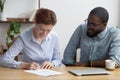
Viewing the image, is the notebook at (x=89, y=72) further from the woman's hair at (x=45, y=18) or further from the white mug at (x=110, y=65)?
the woman's hair at (x=45, y=18)

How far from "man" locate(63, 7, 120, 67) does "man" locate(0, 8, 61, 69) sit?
0.22m

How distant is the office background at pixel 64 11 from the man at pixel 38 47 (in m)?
1.51

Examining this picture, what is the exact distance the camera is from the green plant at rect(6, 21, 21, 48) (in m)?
3.88

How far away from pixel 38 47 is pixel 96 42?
1.94 ft

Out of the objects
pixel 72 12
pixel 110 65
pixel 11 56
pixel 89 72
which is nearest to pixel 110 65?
pixel 110 65

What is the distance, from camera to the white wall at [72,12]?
4133mm

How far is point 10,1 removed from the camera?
4.05 metres

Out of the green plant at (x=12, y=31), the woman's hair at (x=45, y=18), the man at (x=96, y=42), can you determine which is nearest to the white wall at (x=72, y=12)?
the green plant at (x=12, y=31)

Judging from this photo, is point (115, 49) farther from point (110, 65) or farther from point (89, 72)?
point (89, 72)

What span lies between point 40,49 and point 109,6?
203 centimetres

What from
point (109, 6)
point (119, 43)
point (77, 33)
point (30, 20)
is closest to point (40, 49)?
point (77, 33)

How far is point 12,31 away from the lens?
3.93 m

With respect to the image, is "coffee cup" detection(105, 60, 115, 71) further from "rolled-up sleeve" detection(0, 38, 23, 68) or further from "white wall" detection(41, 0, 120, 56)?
"white wall" detection(41, 0, 120, 56)

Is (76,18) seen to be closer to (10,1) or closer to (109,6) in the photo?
(109,6)
